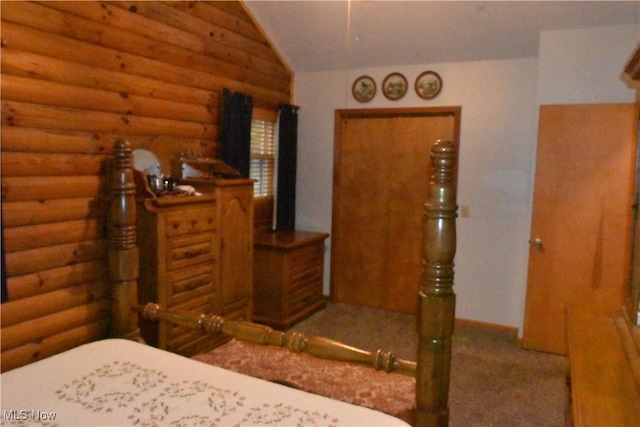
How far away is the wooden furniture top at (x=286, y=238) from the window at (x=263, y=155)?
0.46 m

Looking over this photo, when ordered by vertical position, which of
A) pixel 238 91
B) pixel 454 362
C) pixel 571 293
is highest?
pixel 238 91

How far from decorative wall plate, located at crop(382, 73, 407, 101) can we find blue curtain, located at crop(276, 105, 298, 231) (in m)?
0.97

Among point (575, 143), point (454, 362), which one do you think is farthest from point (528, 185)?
point (454, 362)

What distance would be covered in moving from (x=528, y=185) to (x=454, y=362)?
A: 1670 millimetres

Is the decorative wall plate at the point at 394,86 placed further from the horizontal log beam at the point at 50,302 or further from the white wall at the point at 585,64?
the horizontal log beam at the point at 50,302

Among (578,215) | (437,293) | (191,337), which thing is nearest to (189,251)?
(191,337)

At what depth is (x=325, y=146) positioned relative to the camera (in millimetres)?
4922

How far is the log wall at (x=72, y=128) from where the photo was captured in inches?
97.0

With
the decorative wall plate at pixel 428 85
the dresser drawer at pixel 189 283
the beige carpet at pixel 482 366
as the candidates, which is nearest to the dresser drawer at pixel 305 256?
the beige carpet at pixel 482 366

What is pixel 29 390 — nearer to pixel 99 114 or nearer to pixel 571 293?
pixel 99 114

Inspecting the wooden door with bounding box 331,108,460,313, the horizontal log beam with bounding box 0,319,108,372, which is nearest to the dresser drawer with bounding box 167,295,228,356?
the horizontal log beam with bounding box 0,319,108,372

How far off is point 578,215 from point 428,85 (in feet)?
5.75

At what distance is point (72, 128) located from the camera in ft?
9.00

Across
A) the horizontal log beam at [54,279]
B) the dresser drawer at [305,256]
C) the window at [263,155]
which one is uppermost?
the window at [263,155]
